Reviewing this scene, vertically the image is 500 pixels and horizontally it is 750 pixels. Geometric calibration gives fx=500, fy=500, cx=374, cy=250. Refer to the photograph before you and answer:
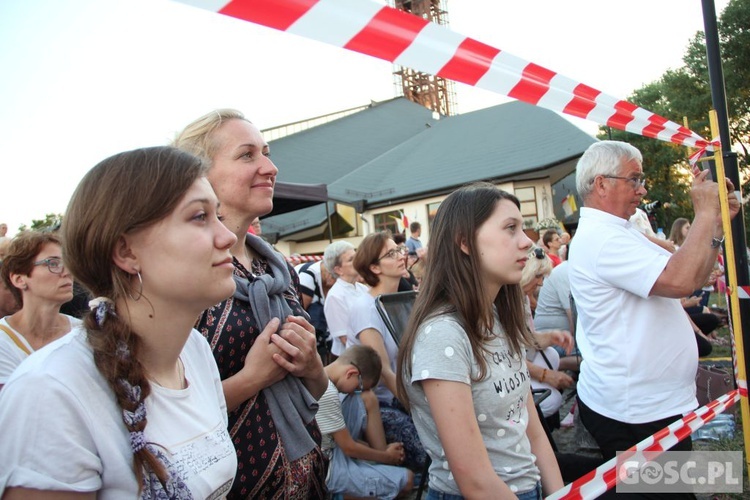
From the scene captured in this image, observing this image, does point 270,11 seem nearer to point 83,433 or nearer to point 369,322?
point 83,433

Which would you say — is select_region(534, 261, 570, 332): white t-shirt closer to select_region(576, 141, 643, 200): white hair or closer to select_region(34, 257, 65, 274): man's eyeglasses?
select_region(576, 141, 643, 200): white hair

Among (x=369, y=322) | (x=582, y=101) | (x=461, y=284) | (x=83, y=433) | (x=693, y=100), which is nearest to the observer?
(x=83, y=433)

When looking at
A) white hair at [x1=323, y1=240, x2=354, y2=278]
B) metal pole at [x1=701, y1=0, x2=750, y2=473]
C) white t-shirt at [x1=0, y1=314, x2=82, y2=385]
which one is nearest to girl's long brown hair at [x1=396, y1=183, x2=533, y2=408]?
white t-shirt at [x1=0, y1=314, x2=82, y2=385]

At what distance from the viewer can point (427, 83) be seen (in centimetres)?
4009

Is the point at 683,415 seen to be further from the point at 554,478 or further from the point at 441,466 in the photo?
the point at 441,466

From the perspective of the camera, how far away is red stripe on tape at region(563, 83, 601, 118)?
233 cm

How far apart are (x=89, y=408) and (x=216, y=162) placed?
3.24ft

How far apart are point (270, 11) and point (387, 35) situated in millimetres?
384

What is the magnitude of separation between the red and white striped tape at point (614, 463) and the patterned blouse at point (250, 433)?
0.98 metres

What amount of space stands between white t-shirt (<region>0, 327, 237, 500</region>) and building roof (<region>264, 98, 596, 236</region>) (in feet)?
67.8

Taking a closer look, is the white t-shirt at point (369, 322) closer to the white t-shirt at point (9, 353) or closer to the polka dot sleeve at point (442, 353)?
the white t-shirt at point (9, 353)

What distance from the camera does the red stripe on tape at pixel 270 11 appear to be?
117 cm

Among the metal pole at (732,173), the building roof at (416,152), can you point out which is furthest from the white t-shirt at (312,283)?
the building roof at (416,152)

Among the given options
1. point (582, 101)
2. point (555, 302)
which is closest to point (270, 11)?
point (582, 101)
